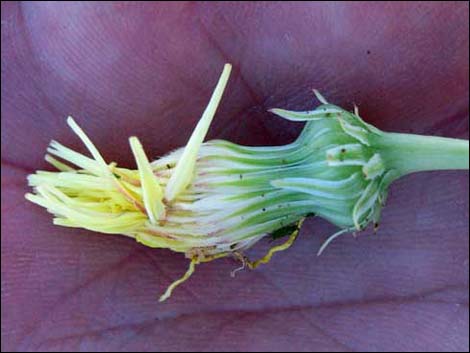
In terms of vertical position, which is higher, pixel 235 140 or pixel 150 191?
pixel 235 140

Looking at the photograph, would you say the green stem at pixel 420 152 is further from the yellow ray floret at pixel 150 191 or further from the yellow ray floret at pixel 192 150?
the yellow ray floret at pixel 150 191

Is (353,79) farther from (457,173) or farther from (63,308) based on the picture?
(63,308)

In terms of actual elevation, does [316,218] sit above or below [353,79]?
below

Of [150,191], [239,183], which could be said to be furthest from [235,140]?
[150,191]

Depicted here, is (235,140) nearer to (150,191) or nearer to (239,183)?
(239,183)

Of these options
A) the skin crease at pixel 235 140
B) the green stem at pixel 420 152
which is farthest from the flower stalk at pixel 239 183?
the skin crease at pixel 235 140

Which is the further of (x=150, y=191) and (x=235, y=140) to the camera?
(x=235, y=140)

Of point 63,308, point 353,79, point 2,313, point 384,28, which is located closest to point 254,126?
→ point 353,79
